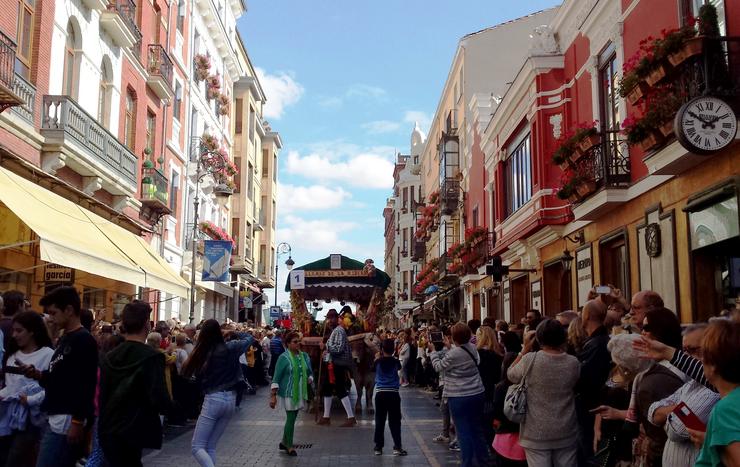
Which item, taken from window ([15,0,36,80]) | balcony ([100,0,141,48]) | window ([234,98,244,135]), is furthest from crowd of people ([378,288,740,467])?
window ([234,98,244,135])

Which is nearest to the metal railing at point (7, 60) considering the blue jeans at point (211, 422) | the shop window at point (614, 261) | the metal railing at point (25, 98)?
the metal railing at point (25, 98)

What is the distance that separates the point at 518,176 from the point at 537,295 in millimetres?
3829

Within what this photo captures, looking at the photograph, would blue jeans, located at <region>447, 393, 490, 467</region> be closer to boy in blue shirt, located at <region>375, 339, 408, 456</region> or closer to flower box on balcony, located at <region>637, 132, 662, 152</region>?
boy in blue shirt, located at <region>375, 339, 408, 456</region>

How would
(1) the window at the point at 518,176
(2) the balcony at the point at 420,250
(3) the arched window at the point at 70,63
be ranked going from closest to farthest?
(3) the arched window at the point at 70,63, (1) the window at the point at 518,176, (2) the balcony at the point at 420,250

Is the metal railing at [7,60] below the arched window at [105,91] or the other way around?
below

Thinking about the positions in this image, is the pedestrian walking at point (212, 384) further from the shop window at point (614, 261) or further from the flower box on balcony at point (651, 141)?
the shop window at point (614, 261)

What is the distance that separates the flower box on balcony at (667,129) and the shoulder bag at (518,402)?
17.7 feet

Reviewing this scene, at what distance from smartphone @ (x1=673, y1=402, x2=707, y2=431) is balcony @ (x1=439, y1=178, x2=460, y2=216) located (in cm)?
3241

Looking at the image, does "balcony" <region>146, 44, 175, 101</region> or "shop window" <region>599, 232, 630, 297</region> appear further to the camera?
"balcony" <region>146, 44, 175, 101</region>

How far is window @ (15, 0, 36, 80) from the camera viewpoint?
50.9ft

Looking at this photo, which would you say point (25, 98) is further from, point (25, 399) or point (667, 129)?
point (667, 129)

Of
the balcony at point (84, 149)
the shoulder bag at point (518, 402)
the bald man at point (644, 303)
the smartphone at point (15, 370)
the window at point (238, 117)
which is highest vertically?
the window at point (238, 117)

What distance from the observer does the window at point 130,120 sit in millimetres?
23272

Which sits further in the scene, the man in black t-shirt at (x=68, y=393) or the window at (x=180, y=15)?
the window at (x=180, y=15)
